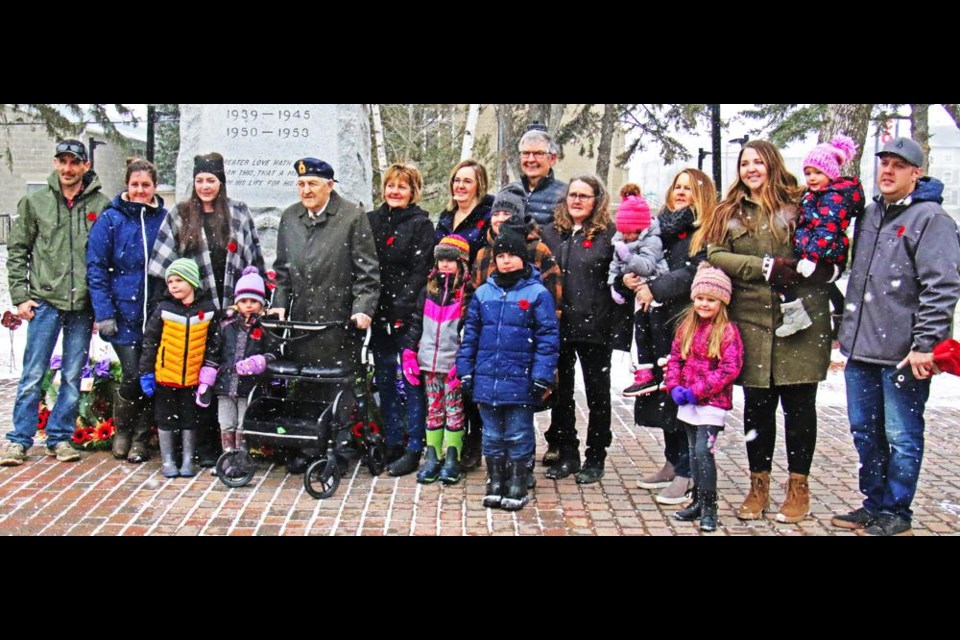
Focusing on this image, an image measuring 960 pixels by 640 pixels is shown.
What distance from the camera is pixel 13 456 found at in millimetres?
6180

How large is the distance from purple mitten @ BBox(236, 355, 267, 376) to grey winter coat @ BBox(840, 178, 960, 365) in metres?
3.53

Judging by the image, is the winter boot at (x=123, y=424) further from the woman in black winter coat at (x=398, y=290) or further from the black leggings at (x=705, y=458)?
the black leggings at (x=705, y=458)

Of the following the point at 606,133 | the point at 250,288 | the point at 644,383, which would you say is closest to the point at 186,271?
the point at 250,288

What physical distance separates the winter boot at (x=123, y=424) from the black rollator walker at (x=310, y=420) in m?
0.91

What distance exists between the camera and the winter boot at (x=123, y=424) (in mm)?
6285

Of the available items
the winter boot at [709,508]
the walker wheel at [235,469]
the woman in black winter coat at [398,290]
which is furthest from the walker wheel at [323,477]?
the winter boot at [709,508]

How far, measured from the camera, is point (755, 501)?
520 centimetres

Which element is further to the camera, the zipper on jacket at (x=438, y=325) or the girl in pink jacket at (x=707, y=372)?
the zipper on jacket at (x=438, y=325)

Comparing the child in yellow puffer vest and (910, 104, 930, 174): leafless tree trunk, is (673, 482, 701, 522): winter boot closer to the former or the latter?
the child in yellow puffer vest

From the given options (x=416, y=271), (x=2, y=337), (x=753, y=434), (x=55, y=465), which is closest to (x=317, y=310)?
(x=416, y=271)

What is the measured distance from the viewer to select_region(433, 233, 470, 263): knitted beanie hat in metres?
5.70

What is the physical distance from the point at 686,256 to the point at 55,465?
14.7 ft

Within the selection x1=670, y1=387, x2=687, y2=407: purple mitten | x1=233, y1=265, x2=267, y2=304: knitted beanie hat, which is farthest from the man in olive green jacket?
x1=670, y1=387, x2=687, y2=407: purple mitten

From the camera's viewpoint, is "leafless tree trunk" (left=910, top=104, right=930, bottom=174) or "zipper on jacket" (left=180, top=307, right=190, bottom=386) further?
"leafless tree trunk" (left=910, top=104, right=930, bottom=174)
